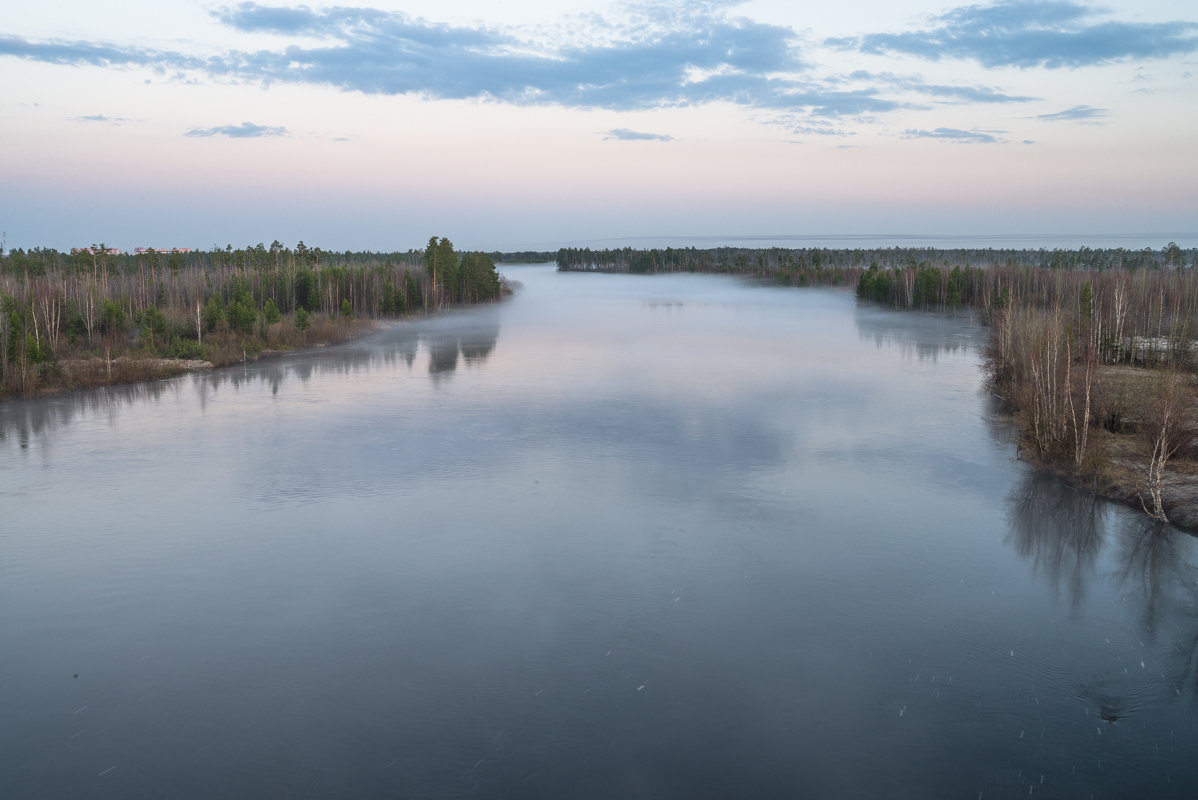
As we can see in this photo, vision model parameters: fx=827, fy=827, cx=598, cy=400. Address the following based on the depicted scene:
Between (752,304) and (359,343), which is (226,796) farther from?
(752,304)

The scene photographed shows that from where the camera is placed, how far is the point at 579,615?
7.73 m

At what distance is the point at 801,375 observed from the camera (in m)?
22.7

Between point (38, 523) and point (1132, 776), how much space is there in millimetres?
11619

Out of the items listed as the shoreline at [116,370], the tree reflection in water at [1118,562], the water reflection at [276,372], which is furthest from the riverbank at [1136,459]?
the shoreline at [116,370]

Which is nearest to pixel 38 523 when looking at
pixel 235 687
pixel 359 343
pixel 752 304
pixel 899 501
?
pixel 235 687

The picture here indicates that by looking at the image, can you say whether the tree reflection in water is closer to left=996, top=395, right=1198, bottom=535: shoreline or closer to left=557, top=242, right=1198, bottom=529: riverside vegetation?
left=996, top=395, right=1198, bottom=535: shoreline

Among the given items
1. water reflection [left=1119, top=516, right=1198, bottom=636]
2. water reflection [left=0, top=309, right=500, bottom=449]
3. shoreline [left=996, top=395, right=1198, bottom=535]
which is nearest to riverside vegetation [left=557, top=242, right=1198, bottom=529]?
shoreline [left=996, top=395, right=1198, bottom=535]

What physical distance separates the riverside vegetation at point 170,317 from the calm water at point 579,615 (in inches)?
214

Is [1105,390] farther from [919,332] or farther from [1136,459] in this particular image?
[919,332]

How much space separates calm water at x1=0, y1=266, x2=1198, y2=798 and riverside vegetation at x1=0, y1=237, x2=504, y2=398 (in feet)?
17.8

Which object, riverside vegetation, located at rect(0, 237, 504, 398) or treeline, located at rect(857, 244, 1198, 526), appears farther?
riverside vegetation, located at rect(0, 237, 504, 398)

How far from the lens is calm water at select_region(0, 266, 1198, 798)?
568 centimetres

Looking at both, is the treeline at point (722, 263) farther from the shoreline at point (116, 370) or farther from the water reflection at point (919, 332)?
the shoreline at point (116, 370)

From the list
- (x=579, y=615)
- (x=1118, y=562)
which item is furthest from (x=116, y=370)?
(x=1118, y=562)
